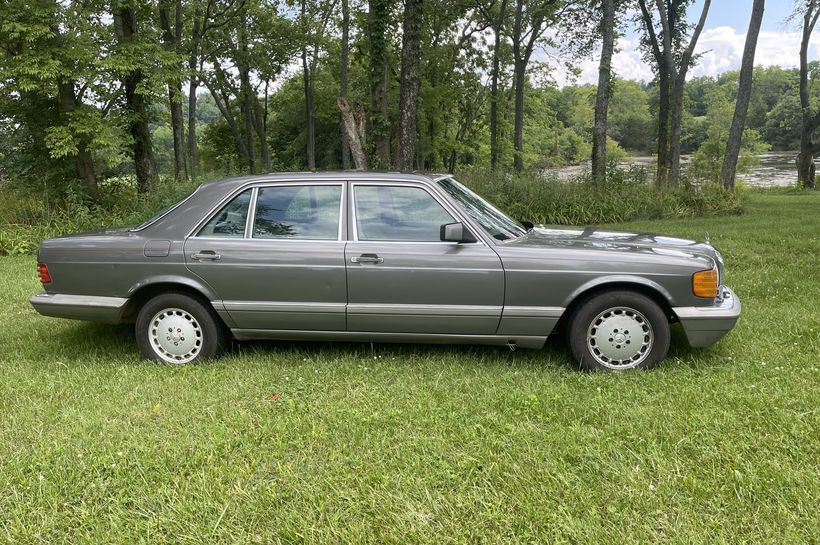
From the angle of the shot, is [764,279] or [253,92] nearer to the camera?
[764,279]

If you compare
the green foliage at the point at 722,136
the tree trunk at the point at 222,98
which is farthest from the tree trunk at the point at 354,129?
the green foliage at the point at 722,136

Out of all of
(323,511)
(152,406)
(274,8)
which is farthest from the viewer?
(274,8)

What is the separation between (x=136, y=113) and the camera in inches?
489

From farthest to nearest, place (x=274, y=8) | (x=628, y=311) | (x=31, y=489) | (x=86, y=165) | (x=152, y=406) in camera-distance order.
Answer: (x=274, y=8), (x=86, y=165), (x=628, y=311), (x=152, y=406), (x=31, y=489)

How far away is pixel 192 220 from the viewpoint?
450 cm

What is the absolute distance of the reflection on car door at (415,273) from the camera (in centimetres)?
416

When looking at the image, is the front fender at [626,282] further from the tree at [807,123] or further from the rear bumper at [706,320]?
the tree at [807,123]

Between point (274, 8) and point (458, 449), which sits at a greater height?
point (274, 8)

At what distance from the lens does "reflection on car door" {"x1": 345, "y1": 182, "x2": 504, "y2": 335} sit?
4.16 m

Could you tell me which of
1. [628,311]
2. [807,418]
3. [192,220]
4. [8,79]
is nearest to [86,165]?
[8,79]

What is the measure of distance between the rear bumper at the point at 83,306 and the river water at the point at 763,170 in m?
11.8

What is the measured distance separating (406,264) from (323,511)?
2022mm

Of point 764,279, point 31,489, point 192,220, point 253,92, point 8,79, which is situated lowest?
point 31,489

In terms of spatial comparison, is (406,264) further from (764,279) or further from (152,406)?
(764,279)
